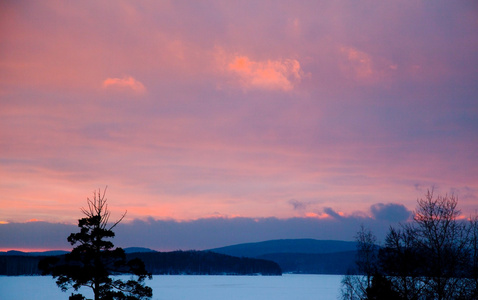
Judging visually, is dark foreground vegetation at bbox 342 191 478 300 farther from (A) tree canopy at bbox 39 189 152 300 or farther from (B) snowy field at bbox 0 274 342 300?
(B) snowy field at bbox 0 274 342 300

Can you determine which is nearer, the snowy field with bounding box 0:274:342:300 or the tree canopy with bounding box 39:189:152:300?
the tree canopy with bounding box 39:189:152:300

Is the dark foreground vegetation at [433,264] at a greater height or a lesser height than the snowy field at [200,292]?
greater

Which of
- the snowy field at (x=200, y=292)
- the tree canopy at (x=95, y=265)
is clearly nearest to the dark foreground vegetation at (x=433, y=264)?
the tree canopy at (x=95, y=265)

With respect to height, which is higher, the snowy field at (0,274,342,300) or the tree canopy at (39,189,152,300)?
the tree canopy at (39,189,152,300)

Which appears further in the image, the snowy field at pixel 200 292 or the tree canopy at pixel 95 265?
the snowy field at pixel 200 292

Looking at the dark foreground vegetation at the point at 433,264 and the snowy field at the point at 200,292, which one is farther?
the snowy field at the point at 200,292

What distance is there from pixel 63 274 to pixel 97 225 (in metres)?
2.89

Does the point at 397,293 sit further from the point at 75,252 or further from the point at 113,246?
the point at 75,252

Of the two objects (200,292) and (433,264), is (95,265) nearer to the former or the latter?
(433,264)

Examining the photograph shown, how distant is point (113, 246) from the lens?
2283 centimetres

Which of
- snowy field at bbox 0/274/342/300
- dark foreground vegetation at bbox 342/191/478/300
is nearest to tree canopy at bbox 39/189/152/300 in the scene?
dark foreground vegetation at bbox 342/191/478/300

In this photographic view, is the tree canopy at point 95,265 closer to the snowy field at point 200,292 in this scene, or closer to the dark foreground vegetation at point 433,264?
the dark foreground vegetation at point 433,264

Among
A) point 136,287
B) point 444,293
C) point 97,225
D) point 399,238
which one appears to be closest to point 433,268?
point 444,293

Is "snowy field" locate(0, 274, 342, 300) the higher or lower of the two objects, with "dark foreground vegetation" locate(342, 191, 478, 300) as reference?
lower
